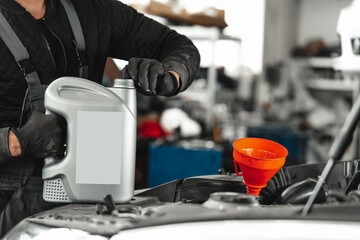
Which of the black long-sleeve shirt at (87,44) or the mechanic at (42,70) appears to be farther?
the black long-sleeve shirt at (87,44)

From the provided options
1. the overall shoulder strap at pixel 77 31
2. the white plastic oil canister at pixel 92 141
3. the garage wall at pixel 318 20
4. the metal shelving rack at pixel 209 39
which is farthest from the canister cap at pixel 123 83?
the garage wall at pixel 318 20

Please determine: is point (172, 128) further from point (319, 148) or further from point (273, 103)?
point (273, 103)

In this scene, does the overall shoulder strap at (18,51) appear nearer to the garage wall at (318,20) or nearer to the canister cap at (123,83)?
the canister cap at (123,83)

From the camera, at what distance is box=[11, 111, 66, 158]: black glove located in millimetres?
1105

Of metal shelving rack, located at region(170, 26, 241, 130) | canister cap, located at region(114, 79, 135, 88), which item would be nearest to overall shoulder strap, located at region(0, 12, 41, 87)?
canister cap, located at region(114, 79, 135, 88)

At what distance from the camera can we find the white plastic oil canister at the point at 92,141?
1064mm

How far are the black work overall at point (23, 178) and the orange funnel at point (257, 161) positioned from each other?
550 mm

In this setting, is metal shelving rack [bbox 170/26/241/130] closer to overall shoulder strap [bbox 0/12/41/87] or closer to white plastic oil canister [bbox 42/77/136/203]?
overall shoulder strap [bbox 0/12/41/87]

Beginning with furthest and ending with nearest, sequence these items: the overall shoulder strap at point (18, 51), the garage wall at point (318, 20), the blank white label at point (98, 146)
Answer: the garage wall at point (318, 20) < the overall shoulder strap at point (18, 51) < the blank white label at point (98, 146)

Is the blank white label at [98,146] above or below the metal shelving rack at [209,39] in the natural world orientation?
below

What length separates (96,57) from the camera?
65.4 inches

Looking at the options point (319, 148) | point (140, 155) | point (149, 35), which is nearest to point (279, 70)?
point (319, 148)

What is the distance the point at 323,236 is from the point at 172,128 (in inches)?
153

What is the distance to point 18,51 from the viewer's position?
1316 millimetres
